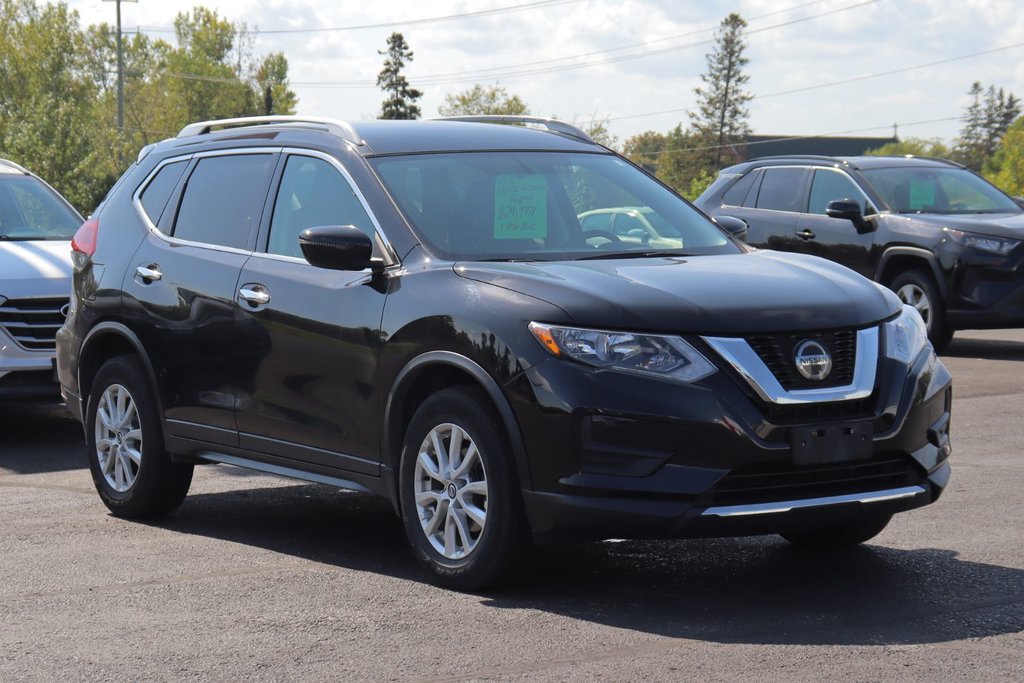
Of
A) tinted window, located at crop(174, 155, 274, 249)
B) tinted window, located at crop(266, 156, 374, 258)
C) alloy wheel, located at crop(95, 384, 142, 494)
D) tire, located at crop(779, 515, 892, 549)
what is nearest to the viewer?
tire, located at crop(779, 515, 892, 549)

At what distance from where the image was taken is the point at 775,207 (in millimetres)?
16719

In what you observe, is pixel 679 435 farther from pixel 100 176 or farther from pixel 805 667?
pixel 100 176

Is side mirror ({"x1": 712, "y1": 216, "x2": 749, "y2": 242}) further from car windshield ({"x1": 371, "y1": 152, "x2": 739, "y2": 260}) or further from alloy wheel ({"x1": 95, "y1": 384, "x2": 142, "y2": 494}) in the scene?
alloy wheel ({"x1": 95, "y1": 384, "x2": 142, "y2": 494})

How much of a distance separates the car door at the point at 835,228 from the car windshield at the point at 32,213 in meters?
7.49

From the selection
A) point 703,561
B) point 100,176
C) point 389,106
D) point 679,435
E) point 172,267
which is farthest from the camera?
point 389,106

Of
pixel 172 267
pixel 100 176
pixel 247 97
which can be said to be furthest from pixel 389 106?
pixel 172 267

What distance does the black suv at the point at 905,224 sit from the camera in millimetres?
14844

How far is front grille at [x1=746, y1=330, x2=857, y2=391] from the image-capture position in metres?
5.52

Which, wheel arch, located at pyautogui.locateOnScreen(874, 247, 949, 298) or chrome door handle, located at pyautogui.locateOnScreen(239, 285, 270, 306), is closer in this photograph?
chrome door handle, located at pyautogui.locateOnScreen(239, 285, 270, 306)

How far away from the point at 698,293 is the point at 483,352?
79 cm

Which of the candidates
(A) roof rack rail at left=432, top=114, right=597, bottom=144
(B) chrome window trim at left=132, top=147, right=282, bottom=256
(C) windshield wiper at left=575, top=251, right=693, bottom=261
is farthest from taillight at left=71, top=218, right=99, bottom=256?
(C) windshield wiper at left=575, top=251, right=693, bottom=261

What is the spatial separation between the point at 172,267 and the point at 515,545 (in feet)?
8.49

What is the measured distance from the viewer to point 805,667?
4.83 meters

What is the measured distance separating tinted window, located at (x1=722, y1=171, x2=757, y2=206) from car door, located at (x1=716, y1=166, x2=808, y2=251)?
0.06m
